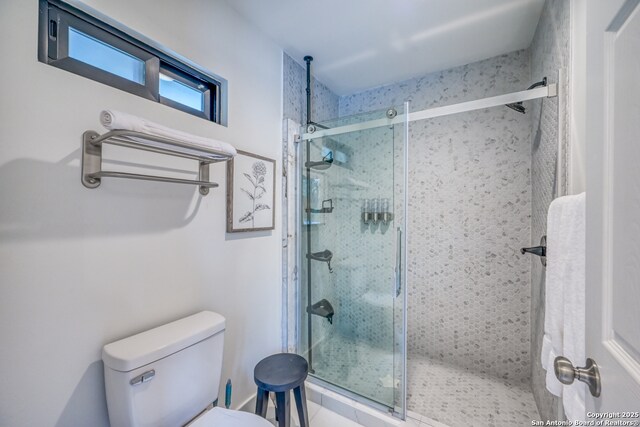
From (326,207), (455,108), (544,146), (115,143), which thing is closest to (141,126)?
(115,143)

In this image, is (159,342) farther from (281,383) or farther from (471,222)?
(471,222)

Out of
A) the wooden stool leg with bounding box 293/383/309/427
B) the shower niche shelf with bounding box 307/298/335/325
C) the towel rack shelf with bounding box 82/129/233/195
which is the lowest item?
the wooden stool leg with bounding box 293/383/309/427

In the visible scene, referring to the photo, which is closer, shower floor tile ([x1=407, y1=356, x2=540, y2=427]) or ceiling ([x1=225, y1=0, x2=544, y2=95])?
ceiling ([x1=225, y1=0, x2=544, y2=95])

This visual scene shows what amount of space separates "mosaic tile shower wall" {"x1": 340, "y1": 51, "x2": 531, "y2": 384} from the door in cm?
153

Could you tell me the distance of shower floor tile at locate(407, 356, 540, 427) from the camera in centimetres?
158

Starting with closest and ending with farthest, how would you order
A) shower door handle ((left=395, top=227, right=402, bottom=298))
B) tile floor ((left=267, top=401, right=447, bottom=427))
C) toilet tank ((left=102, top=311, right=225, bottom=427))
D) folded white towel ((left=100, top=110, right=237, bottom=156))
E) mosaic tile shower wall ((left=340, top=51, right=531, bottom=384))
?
folded white towel ((left=100, top=110, right=237, bottom=156)), toilet tank ((left=102, top=311, right=225, bottom=427)), tile floor ((left=267, top=401, right=447, bottom=427)), shower door handle ((left=395, top=227, right=402, bottom=298)), mosaic tile shower wall ((left=340, top=51, right=531, bottom=384))

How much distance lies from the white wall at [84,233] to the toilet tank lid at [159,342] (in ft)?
0.24

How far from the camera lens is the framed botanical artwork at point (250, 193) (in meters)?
1.45

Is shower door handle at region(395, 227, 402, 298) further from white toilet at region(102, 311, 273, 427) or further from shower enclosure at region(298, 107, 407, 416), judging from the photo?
white toilet at region(102, 311, 273, 427)

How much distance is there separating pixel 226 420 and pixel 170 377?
0.29m

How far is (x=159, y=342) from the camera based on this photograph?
98 centimetres

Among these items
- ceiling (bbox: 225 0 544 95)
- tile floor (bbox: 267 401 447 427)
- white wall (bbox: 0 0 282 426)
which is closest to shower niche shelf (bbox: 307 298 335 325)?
tile floor (bbox: 267 401 447 427)

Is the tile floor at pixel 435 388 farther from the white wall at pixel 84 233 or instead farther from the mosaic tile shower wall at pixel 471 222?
the white wall at pixel 84 233

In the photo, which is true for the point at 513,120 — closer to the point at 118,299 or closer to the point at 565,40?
the point at 565,40
